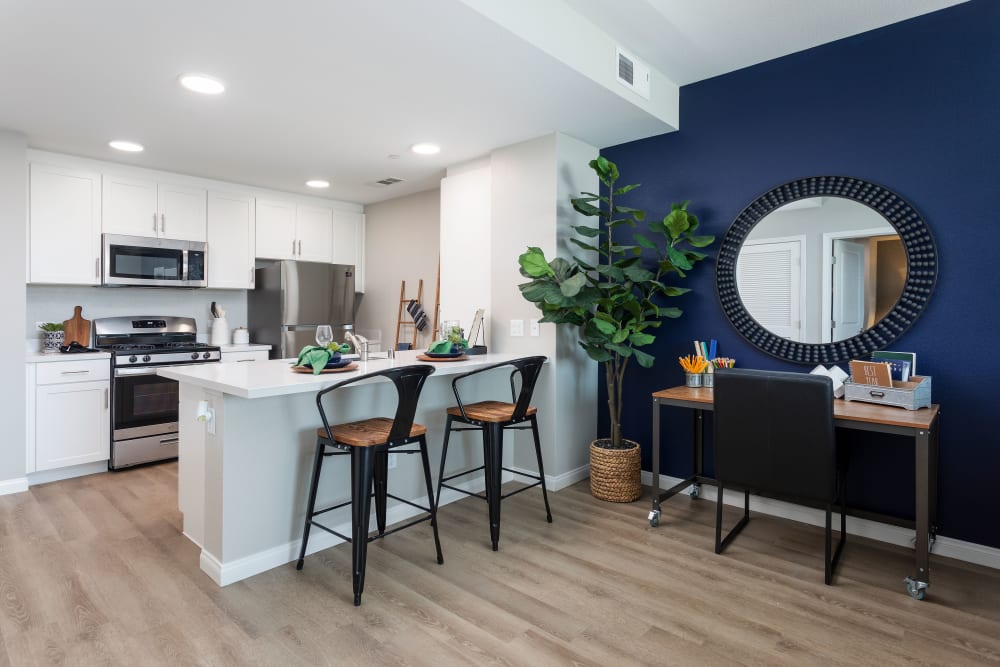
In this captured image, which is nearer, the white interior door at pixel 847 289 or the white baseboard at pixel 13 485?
the white interior door at pixel 847 289

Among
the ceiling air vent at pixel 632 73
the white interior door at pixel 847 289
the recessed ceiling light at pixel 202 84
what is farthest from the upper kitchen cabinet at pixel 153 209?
the white interior door at pixel 847 289

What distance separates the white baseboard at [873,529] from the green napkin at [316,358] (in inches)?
95.5

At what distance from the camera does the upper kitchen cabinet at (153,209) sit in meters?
4.35

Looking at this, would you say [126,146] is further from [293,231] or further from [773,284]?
[773,284]

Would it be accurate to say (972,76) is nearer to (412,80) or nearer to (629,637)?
(412,80)

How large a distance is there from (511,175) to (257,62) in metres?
1.78

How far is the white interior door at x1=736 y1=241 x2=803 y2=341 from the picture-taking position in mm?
3178

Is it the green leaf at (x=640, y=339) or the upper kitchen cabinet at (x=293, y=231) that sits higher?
the upper kitchen cabinet at (x=293, y=231)

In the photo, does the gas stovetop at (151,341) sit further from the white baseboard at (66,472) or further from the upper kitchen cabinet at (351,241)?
the upper kitchen cabinet at (351,241)

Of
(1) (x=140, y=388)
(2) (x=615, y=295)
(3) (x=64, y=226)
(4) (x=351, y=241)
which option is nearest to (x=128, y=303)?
(3) (x=64, y=226)

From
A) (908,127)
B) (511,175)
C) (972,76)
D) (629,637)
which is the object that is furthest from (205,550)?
(972,76)

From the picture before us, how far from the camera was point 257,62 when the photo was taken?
8.76 feet

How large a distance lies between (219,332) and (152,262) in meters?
0.85

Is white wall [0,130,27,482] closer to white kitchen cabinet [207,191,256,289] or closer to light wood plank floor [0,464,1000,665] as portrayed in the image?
light wood plank floor [0,464,1000,665]
